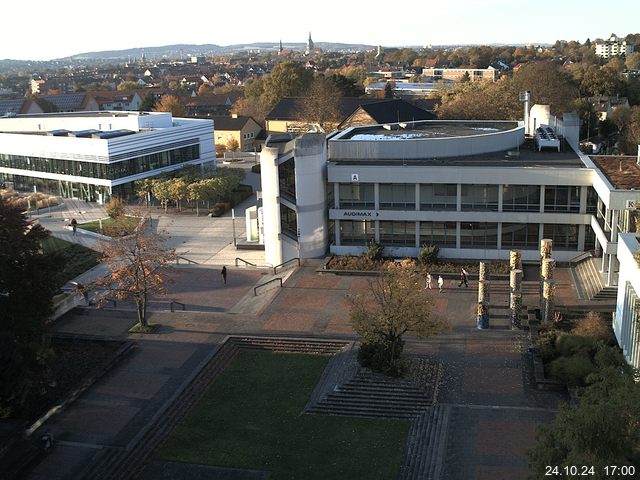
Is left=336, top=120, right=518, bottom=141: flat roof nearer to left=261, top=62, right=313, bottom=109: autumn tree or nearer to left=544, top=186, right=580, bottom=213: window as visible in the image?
left=544, top=186, right=580, bottom=213: window

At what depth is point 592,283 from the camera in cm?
3734

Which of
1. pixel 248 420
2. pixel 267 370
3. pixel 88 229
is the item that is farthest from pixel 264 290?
pixel 88 229

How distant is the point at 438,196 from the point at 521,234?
532 cm

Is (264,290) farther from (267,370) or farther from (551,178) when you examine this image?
(551,178)

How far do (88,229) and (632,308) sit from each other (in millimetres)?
41289

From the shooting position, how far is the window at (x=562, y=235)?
41.9 metres

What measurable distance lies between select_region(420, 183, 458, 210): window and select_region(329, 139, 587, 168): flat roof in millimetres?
1412

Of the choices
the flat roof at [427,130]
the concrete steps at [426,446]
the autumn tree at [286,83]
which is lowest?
the concrete steps at [426,446]

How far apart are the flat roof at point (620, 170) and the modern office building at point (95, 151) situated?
40.3m

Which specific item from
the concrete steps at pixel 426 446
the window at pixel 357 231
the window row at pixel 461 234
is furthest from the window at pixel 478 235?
the concrete steps at pixel 426 446

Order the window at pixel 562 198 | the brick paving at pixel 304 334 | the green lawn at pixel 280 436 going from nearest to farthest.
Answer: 1. the green lawn at pixel 280 436
2. the brick paving at pixel 304 334
3. the window at pixel 562 198

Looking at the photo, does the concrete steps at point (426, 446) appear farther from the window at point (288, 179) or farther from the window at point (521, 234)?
the window at point (288, 179)

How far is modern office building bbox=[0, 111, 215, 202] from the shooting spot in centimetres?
6519
